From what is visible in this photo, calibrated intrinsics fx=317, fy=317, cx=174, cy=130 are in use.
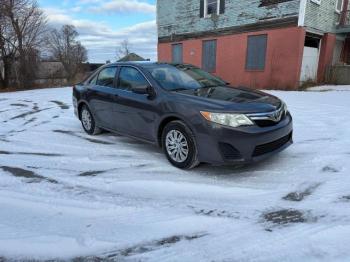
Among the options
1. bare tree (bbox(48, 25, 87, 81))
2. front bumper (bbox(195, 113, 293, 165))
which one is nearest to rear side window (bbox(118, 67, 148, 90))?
front bumper (bbox(195, 113, 293, 165))

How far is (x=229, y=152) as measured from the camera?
391 centimetres

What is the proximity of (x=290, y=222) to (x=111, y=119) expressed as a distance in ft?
12.2

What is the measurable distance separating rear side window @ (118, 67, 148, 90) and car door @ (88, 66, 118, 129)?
188 mm

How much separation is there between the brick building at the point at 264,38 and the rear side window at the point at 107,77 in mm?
10625

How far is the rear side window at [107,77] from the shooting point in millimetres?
5836

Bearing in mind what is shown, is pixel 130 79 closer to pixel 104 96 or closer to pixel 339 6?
pixel 104 96

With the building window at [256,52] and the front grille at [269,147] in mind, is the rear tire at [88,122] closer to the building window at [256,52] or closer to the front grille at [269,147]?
the front grille at [269,147]

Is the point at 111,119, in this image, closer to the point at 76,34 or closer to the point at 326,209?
the point at 326,209

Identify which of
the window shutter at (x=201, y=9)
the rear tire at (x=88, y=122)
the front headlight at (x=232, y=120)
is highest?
the window shutter at (x=201, y=9)

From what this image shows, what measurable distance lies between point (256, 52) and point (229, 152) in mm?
12977

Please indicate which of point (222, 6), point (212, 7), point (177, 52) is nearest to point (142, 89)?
point (222, 6)

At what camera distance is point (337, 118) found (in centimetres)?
724

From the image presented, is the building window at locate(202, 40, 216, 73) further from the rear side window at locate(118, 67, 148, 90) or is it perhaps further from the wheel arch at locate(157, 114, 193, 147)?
the wheel arch at locate(157, 114, 193, 147)

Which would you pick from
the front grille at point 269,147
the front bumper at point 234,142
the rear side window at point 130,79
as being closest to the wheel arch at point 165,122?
the front bumper at point 234,142
